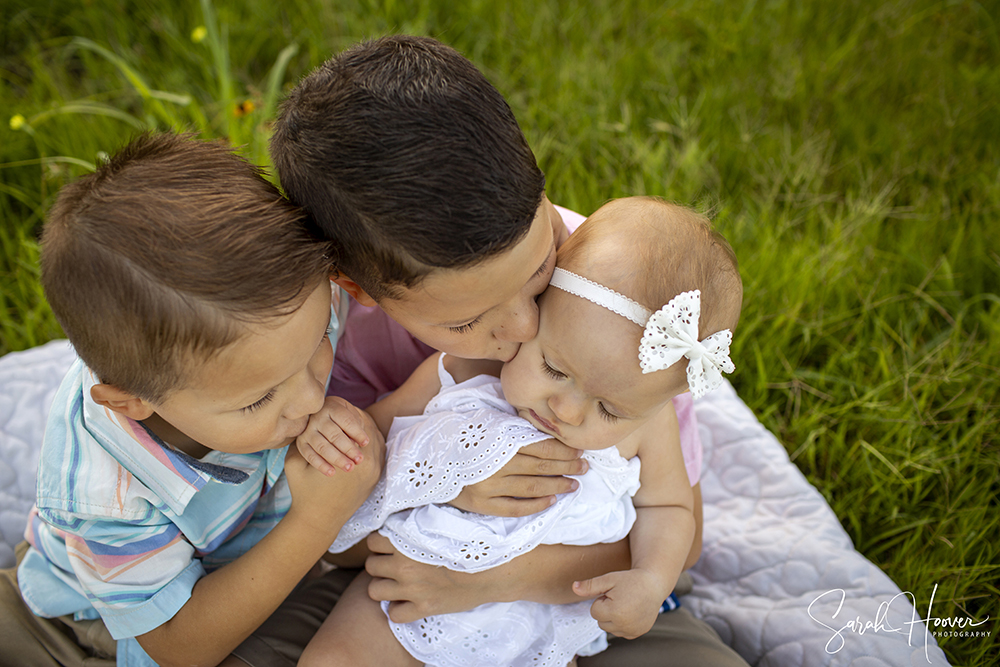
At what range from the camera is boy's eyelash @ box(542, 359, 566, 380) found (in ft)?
4.67

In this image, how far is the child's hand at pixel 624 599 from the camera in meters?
1.42

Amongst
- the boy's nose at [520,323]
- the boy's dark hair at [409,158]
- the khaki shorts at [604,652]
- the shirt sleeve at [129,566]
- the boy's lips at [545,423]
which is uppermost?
the boy's dark hair at [409,158]

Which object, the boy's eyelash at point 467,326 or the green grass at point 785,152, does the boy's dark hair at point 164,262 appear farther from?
the green grass at point 785,152

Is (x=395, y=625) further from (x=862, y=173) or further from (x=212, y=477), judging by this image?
(x=862, y=173)

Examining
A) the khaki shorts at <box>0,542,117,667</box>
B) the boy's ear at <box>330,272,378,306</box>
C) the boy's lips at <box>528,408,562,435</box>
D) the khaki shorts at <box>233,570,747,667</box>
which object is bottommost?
the khaki shorts at <box>233,570,747,667</box>

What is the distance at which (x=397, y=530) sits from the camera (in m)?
1.51

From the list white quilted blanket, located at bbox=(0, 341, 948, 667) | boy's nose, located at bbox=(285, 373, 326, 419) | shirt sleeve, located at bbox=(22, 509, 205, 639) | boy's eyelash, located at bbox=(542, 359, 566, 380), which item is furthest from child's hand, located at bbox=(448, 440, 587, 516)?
white quilted blanket, located at bbox=(0, 341, 948, 667)

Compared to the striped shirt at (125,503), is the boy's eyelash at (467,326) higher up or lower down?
higher up

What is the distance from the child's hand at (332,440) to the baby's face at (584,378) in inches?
12.7

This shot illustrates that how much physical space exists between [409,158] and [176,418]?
0.62 meters

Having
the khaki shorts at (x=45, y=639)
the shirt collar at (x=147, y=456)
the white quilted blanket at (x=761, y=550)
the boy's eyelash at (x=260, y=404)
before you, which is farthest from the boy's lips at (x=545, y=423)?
the khaki shorts at (x=45, y=639)

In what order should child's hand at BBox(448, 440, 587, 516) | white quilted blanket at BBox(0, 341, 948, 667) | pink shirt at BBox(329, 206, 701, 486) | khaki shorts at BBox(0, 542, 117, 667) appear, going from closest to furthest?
child's hand at BBox(448, 440, 587, 516) → khaki shorts at BBox(0, 542, 117, 667) → white quilted blanket at BBox(0, 341, 948, 667) → pink shirt at BBox(329, 206, 701, 486)

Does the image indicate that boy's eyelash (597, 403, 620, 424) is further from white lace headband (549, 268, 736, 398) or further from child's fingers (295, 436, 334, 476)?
child's fingers (295, 436, 334, 476)

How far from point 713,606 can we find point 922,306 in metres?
1.34
